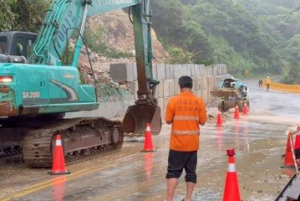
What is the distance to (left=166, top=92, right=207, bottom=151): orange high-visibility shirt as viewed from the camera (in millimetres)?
7637

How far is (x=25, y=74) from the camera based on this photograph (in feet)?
34.9

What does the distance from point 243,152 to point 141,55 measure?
4.38 metres

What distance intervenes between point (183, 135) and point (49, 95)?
4.47m

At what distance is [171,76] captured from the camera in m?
29.9

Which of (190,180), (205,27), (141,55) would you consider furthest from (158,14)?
(190,180)

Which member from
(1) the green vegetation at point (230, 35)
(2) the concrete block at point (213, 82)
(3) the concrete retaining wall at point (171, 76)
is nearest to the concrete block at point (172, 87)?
(3) the concrete retaining wall at point (171, 76)

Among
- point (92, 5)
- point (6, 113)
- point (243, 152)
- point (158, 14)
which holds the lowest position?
point (243, 152)

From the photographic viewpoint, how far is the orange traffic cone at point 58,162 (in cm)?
1083

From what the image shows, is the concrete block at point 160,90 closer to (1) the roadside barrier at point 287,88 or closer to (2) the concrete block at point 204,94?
(2) the concrete block at point 204,94

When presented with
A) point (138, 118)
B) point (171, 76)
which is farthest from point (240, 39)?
point (138, 118)

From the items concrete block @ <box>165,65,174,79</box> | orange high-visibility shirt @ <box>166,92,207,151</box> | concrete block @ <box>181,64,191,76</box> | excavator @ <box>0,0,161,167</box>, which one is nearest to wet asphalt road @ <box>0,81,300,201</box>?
excavator @ <box>0,0,161,167</box>

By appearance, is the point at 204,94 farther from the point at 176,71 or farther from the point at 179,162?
the point at 179,162

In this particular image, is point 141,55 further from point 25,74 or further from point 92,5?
point 25,74

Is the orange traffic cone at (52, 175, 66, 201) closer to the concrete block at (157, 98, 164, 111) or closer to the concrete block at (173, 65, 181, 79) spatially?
the concrete block at (157, 98, 164, 111)
